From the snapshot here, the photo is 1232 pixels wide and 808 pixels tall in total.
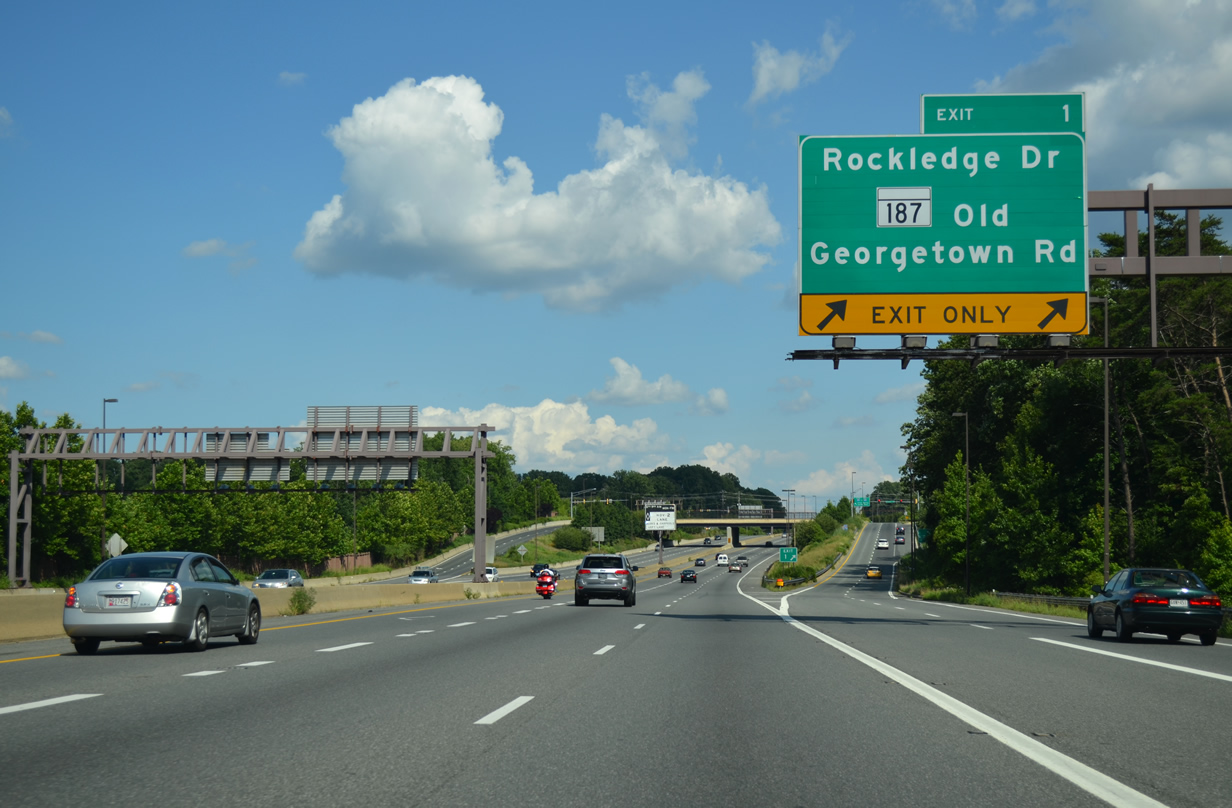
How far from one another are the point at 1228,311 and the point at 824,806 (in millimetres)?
51612

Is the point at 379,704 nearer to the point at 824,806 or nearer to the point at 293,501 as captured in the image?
the point at 824,806

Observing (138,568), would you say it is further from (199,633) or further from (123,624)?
(199,633)

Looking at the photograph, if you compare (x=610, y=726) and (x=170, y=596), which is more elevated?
(x=170, y=596)

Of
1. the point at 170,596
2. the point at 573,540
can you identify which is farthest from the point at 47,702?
the point at 573,540

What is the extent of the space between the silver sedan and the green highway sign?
17.3 meters

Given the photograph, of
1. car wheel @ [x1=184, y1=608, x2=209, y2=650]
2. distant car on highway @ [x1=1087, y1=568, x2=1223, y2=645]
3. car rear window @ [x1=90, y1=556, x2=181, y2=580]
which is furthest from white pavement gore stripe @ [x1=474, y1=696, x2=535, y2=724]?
distant car on highway @ [x1=1087, y1=568, x2=1223, y2=645]

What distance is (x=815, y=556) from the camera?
521 ft

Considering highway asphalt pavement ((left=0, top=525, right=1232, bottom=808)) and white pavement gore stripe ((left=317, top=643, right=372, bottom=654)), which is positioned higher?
highway asphalt pavement ((left=0, top=525, right=1232, bottom=808))

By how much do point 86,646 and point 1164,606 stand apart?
62.8 feet

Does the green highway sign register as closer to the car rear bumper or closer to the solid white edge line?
the solid white edge line

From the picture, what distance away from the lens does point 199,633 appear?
17.0m

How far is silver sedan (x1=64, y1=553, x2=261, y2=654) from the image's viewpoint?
53.0 feet

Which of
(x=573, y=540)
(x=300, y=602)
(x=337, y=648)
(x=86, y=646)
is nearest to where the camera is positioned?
(x=86, y=646)

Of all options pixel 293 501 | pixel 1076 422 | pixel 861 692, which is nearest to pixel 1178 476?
pixel 1076 422
